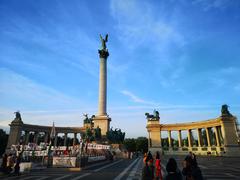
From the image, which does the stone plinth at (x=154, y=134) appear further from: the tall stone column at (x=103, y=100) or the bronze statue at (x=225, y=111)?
the tall stone column at (x=103, y=100)

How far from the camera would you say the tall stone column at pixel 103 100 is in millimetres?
55312

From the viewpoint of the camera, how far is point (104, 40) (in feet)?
213

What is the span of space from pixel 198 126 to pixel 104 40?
44.4m

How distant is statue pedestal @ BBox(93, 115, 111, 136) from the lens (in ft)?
181

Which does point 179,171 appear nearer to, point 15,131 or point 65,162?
point 65,162

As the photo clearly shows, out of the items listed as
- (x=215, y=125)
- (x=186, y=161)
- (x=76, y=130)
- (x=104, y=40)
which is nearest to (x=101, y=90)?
(x=104, y=40)

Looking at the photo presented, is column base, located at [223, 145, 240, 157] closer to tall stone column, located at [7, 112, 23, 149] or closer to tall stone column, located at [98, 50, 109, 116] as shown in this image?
tall stone column, located at [98, 50, 109, 116]

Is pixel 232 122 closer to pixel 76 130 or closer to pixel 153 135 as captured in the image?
pixel 153 135

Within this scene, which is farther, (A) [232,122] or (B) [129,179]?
(A) [232,122]

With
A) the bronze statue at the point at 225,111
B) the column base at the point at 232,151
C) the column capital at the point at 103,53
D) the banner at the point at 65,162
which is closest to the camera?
the banner at the point at 65,162

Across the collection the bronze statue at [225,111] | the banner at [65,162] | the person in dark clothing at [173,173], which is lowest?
the banner at [65,162]

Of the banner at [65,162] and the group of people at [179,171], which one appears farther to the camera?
the banner at [65,162]

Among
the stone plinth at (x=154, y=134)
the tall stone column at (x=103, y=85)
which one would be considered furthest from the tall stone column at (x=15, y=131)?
the stone plinth at (x=154, y=134)

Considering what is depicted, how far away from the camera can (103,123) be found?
55.3m
